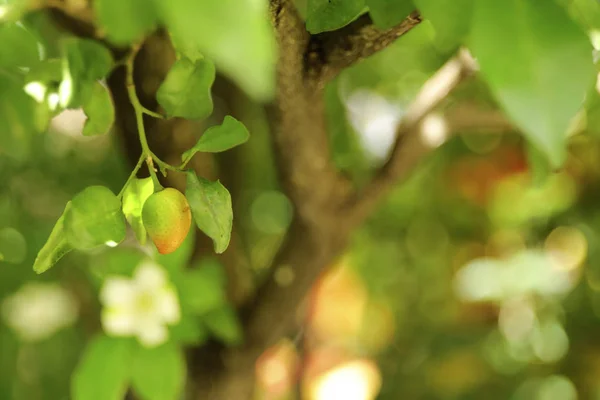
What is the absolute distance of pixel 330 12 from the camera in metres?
0.19

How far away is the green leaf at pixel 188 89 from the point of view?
0.72 feet

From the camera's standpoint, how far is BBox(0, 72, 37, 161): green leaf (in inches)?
11.1

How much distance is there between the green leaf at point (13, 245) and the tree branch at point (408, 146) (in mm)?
243

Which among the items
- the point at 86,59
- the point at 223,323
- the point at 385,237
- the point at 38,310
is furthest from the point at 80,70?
the point at 385,237

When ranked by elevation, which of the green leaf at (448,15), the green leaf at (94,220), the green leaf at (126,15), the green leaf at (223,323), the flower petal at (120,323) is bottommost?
the green leaf at (223,323)

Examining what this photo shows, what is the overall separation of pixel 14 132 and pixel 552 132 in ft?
0.84

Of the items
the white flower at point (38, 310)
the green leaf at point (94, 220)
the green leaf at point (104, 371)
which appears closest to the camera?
the green leaf at point (94, 220)

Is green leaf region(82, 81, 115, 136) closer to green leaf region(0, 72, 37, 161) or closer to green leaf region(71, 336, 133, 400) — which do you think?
green leaf region(0, 72, 37, 161)

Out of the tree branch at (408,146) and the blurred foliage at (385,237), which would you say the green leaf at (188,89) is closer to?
the blurred foliage at (385,237)

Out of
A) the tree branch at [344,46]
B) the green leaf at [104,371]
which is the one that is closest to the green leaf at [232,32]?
the tree branch at [344,46]

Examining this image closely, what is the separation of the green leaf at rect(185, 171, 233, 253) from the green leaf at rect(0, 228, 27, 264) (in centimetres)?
25

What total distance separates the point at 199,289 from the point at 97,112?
6.8 inches

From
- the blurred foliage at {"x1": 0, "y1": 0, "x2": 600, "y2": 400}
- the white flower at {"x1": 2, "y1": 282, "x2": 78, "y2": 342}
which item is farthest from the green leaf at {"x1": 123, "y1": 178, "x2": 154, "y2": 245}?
the white flower at {"x1": 2, "y1": 282, "x2": 78, "y2": 342}

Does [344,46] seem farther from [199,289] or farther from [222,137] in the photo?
[199,289]
